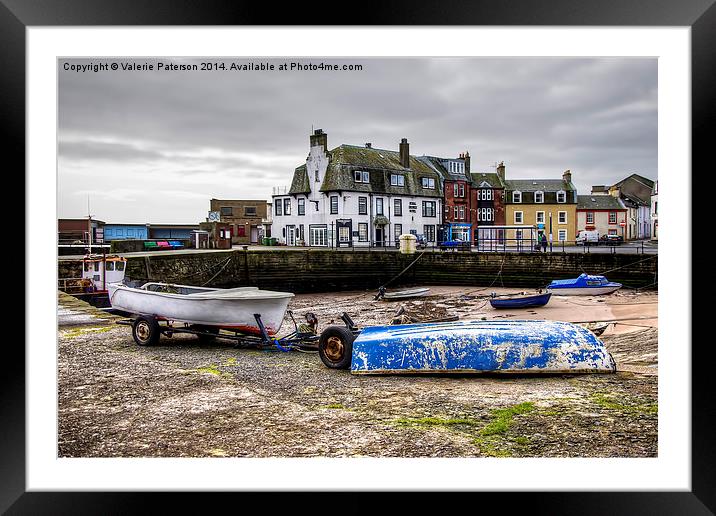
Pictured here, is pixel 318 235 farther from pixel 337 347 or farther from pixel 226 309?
pixel 337 347

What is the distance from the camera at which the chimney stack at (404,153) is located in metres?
7.09

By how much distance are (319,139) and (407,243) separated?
3918mm

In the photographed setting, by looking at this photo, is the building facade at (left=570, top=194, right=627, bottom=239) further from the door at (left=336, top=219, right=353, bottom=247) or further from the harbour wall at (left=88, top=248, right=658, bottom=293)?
the door at (left=336, top=219, right=353, bottom=247)

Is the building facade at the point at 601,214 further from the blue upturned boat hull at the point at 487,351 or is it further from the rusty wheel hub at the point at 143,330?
the rusty wheel hub at the point at 143,330

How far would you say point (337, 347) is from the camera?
5.04 m

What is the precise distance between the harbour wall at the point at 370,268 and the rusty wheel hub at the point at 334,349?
368 cm

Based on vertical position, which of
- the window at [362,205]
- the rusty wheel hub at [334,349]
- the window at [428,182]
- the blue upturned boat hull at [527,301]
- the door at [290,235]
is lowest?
the rusty wheel hub at [334,349]

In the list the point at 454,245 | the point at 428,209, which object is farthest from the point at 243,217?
the point at 454,245

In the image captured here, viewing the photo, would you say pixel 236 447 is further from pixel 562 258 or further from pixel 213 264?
A: pixel 562 258

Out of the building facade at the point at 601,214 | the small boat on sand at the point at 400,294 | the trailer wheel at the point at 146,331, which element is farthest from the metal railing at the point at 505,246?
the trailer wheel at the point at 146,331
